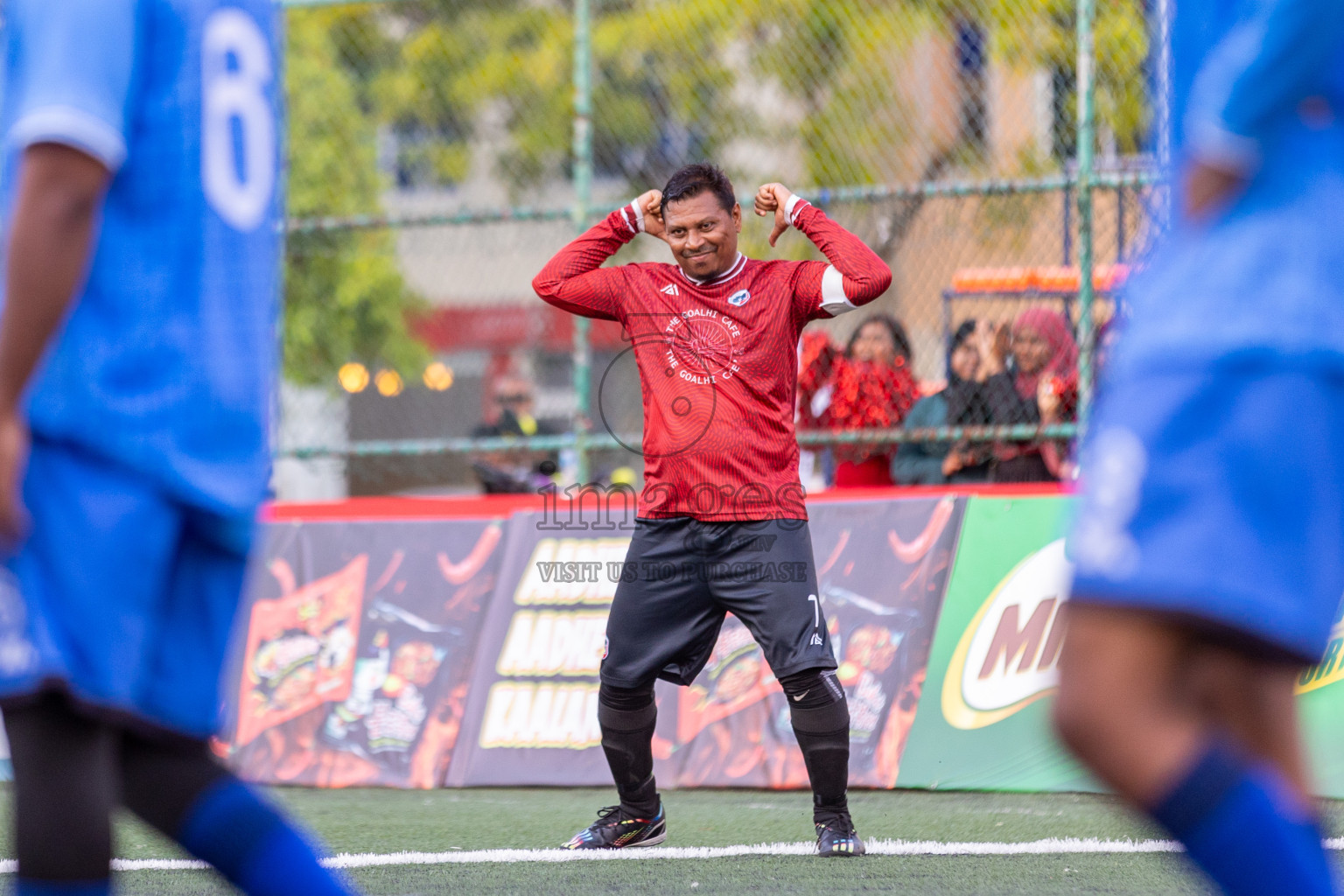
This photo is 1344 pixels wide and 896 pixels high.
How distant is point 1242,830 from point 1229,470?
43 cm

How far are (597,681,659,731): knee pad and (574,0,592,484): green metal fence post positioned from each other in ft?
8.16

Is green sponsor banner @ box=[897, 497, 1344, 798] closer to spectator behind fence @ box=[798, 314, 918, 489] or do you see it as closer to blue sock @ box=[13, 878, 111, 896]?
spectator behind fence @ box=[798, 314, 918, 489]

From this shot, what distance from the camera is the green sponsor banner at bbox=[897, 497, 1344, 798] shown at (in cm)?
610

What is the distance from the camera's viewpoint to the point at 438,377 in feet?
46.2

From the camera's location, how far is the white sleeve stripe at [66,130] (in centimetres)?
204

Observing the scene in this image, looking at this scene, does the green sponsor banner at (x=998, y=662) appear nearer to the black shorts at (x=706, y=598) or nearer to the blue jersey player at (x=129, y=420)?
the black shorts at (x=706, y=598)

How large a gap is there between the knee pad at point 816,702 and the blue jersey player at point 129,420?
2.65 metres

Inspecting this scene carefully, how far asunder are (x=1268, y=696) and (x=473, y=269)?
7.51 metres

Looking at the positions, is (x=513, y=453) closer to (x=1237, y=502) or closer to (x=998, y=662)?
(x=998, y=662)

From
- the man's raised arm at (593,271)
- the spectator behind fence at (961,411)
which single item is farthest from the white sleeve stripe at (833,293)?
the spectator behind fence at (961,411)

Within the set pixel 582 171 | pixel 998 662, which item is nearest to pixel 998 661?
pixel 998 662

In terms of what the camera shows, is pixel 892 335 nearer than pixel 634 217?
No

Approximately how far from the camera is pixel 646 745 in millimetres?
4996

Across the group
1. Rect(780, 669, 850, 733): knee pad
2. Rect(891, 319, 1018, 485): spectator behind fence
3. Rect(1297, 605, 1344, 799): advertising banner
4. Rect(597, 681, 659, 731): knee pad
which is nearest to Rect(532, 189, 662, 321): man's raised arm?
Rect(597, 681, 659, 731): knee pad
